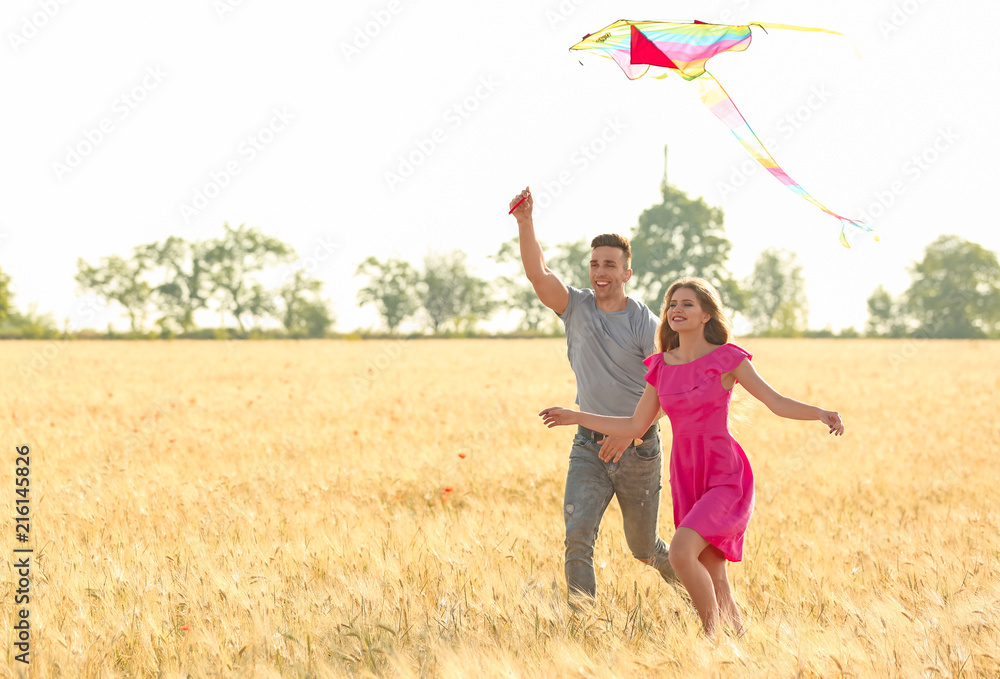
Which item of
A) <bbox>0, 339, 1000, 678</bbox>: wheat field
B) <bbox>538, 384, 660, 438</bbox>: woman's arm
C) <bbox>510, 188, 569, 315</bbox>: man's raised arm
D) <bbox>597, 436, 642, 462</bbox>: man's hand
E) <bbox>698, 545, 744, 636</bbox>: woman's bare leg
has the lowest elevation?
<bbox>0, 339, 1000, 678</bbox>: wheat field

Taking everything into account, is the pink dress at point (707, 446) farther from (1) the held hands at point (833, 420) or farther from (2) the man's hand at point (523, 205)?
(2) the man's hand at point (523, 205)

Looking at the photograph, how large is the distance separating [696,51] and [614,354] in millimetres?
1697

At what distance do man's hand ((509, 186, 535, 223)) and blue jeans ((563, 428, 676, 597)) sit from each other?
1329mm

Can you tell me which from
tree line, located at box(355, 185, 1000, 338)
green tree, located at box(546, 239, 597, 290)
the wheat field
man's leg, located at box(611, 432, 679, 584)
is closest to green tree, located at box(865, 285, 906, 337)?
tree line, located at box(355, 185, 1000, 338)

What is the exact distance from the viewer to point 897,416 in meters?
13.5

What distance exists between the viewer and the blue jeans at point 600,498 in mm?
4316

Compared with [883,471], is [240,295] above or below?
above

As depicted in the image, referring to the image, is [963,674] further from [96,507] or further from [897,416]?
[897,416]

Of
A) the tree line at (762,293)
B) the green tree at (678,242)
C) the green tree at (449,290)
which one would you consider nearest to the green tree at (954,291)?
the tree line at (762,293)

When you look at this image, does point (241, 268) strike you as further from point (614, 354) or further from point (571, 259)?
point (614, 354)

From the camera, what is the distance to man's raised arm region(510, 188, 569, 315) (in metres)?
4.21

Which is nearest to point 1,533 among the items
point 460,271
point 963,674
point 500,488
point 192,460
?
point 192,460

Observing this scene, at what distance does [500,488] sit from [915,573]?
381 cm

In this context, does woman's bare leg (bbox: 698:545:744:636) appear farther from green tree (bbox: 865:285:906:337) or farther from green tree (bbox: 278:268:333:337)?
green tree (bbox: 865:285:906:337)
